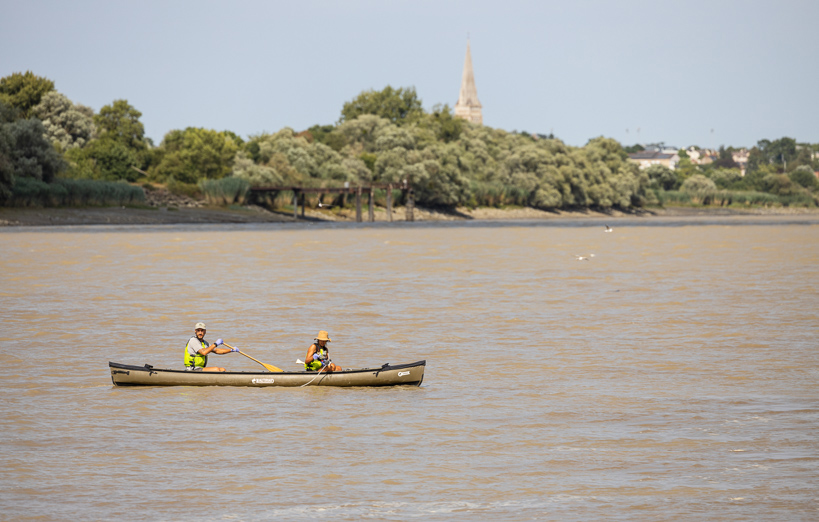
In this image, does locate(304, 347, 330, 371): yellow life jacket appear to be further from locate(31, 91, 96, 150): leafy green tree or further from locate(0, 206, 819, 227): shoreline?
locate(31, 91, 96, 150): leafy green tree

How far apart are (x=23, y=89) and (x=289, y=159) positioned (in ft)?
118

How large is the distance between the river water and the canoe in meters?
0.24

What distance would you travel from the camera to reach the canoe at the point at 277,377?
18.3 meters

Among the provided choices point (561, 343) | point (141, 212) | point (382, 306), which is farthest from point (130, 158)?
point (561, 343)

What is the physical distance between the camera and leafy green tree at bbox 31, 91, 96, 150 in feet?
412

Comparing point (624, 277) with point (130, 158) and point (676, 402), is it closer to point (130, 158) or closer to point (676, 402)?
point (676, 402)

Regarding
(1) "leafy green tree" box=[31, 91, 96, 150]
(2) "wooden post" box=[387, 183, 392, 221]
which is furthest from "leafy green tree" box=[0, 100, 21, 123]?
(2) "wooden post" box=[387, 183, 392, 221]

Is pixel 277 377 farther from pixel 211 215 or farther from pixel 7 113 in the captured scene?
pixel 211 215

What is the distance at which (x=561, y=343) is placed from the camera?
25.1 metres

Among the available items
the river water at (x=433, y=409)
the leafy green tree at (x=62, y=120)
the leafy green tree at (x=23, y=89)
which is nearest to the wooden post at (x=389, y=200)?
the leafy green tree at (x=62, y=120)

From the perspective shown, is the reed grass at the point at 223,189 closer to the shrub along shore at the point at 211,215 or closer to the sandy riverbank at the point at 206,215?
the shrub along shore at the point at 211,215

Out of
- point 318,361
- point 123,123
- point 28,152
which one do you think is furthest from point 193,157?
point 318,361

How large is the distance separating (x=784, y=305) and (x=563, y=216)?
149 m

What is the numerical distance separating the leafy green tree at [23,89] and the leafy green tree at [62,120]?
1316mm
